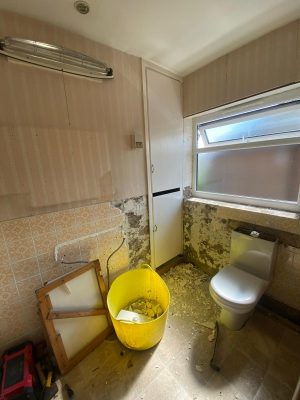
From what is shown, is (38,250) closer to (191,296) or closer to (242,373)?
(191,296)

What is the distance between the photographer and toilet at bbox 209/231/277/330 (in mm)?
1267

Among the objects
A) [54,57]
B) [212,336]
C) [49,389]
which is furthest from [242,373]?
[54,57]

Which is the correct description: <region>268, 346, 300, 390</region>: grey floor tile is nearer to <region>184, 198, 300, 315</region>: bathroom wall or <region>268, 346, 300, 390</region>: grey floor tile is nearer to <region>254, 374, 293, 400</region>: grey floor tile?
<region>254, 374, 293, 400</region>: grey floor tile

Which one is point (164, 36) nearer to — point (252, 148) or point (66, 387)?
point (252, 148)

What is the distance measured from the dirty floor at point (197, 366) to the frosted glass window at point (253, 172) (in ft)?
3.75

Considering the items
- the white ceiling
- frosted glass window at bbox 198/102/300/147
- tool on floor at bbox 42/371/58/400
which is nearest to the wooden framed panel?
tool on floor at bbox 42/371/58/400

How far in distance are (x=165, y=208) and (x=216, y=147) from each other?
90 centimetres

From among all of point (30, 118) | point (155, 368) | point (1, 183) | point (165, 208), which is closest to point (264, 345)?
point (155, 368)

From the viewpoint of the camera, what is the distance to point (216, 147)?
76.6 inches

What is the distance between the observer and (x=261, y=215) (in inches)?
59.0

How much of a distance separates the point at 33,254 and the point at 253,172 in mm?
2044

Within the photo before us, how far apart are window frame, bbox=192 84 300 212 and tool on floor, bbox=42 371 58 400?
2060 mm

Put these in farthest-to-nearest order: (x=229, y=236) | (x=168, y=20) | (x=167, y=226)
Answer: (x=167, y=226) → (x=229, y=236) → (x=168, y=20)

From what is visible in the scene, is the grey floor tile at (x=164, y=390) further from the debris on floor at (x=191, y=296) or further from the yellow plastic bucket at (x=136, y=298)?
the debris on floor at (x=191, y=296)
